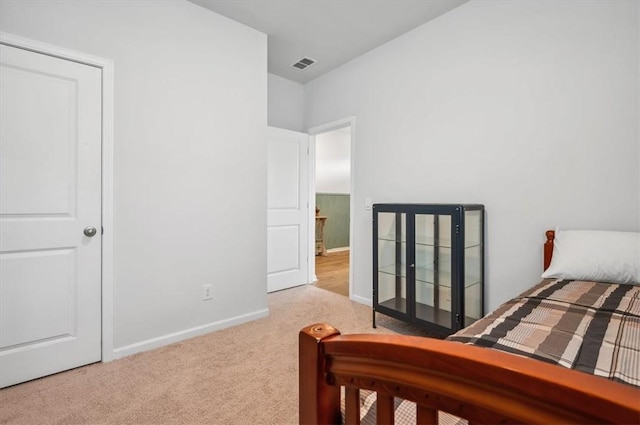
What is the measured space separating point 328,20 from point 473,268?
7.74 feet

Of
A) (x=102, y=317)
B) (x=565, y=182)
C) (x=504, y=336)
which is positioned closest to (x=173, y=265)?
(x=102, y=317)

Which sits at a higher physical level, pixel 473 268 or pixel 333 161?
pixel 333 161

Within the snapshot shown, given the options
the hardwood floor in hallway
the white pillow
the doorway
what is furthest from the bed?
the doorway

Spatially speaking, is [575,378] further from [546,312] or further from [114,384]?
[114,384]

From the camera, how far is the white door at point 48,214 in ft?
6.00

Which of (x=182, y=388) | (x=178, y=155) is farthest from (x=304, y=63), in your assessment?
(x=182, y=388)

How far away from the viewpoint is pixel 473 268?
2.41 meters

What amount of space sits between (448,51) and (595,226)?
1691mm

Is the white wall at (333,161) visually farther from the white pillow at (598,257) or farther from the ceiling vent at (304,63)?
the white pillow at (598,257)

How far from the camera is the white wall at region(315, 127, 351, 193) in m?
6.29

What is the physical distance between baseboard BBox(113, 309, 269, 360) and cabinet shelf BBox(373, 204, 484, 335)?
114cm

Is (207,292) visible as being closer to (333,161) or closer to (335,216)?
(335,216)

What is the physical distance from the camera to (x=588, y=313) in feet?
4.10

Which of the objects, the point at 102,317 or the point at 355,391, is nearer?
the point at 355,391
